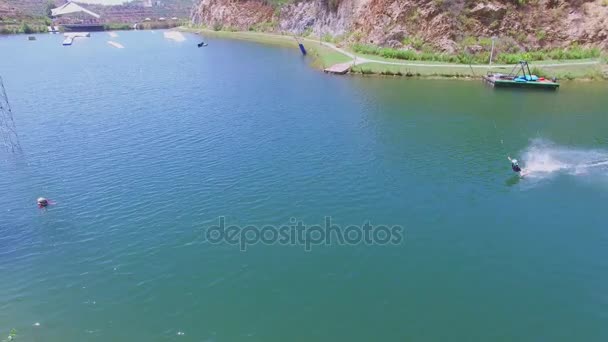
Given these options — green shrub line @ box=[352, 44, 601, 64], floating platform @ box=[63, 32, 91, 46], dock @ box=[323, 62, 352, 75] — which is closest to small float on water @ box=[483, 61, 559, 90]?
green shrub line @ box=[352, 44, 601, 64]

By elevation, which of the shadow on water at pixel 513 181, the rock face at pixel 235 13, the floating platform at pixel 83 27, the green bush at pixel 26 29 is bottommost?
the shadow on water at pixel 513 181

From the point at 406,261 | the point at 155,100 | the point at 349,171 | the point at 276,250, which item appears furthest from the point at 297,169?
the point at 155,100

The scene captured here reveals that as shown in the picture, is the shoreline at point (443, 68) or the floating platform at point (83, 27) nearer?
the shoreline at point (443, 68)

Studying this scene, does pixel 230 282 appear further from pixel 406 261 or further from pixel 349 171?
pixel 349 171

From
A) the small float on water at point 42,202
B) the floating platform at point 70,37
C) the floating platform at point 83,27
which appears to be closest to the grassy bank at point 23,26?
the floating platform at point 83,27

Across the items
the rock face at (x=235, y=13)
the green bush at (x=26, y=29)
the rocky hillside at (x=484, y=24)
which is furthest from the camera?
the green bush at (x=26, y=29)

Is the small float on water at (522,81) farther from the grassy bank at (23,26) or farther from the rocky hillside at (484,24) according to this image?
the grassy bank at (23,26)

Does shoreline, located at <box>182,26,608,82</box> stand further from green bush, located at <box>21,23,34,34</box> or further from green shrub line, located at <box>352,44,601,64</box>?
green bush, located at <box>21,23,34,34</box>
